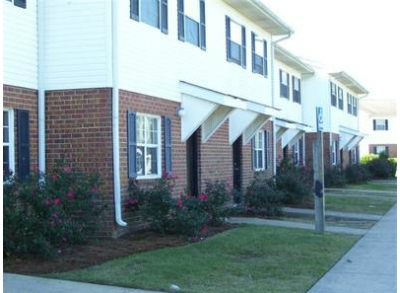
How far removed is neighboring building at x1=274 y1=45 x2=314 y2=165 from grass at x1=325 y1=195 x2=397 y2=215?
235 centimetres

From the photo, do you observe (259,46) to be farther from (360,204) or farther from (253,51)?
(360,204)

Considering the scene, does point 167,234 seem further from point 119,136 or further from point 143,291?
point 143,291

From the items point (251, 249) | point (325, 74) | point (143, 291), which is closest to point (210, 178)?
point (251, 249)

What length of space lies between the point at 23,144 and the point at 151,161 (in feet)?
9.39

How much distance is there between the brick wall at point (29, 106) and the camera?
10.3m

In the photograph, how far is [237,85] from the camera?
57.0 ft

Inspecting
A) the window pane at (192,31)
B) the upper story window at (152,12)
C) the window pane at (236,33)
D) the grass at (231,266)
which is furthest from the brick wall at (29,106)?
the window pane at (236,33)

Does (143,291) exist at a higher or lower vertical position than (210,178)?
lower

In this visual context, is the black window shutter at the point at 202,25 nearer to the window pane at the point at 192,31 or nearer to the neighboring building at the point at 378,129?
the window pane at the point at 192,31

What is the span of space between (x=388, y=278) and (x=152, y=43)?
6585mm

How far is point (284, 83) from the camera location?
26234 mm

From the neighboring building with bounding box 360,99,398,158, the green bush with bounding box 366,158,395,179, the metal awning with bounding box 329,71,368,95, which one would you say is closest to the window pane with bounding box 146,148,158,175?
the metal awning with bounding box 329,71,368,95

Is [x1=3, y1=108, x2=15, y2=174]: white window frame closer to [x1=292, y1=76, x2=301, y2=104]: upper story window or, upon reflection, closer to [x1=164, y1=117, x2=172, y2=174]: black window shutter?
[x1=164, y1=117, x2=172, y2=174]: black window shutter

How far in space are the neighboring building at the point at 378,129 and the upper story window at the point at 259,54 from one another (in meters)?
45.8
